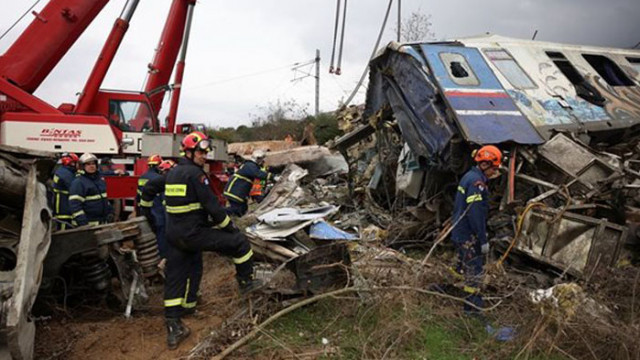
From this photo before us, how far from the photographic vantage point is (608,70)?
311 inches

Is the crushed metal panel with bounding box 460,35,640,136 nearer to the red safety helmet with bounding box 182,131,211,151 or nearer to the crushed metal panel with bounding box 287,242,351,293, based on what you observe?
the crushed metal panel with bounding box 287,242,351,293

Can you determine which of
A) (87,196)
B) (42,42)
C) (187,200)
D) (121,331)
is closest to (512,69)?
(187,200)

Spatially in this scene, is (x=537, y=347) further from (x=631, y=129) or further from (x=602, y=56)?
(x=602, y=56)

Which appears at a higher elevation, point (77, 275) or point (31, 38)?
point (31, 38)

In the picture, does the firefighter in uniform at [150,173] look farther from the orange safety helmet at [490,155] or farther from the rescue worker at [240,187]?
the orange safety helmet at [490,155]

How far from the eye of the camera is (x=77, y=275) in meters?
4.31

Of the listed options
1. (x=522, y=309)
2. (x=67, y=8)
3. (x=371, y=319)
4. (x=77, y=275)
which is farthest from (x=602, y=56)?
(x=67, y=8)

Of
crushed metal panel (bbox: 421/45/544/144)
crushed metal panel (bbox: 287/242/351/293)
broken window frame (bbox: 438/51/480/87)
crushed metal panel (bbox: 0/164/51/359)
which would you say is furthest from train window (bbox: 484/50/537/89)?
crushed metal panel (bbox: 0/164/51/359)

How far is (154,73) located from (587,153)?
839cm

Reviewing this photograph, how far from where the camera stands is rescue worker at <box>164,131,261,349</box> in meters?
3.70

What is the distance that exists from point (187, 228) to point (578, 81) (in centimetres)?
659

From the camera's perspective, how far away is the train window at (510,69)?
664 cm

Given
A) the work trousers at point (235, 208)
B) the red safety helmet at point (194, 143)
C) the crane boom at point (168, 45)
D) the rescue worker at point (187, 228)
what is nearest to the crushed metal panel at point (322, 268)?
the rescue worker at point (187, 228)

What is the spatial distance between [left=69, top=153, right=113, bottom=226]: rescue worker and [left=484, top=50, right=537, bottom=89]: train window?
584 centimetres
